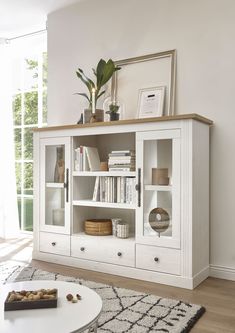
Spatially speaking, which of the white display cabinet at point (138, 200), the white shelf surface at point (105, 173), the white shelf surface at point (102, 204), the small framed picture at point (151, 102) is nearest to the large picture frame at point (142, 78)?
the small framed picture at point (151, 102)

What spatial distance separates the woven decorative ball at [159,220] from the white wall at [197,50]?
47cm

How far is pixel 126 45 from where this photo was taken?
3.37 m

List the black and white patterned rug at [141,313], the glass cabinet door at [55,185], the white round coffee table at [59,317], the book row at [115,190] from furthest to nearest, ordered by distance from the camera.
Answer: the glass cabinet door at [55,185], the book row at [115,190], the black and white patterned rug at [141,313], the white round coffee table at [59,317]

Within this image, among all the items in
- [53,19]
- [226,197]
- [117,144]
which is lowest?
[226,197]

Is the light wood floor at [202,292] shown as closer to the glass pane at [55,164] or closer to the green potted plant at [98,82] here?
the glass pane at [55,164]

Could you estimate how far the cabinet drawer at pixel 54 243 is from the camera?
319cm

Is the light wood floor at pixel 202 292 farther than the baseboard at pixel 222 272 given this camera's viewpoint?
No

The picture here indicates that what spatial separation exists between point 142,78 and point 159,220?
137cm

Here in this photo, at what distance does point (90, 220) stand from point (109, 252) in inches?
16.6

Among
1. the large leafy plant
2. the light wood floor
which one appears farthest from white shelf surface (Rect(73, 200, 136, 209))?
the large leafy plant

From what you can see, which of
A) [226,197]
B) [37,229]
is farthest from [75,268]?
[226,197]

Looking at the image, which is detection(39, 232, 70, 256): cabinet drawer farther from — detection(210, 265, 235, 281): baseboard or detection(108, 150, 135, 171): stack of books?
detection(210, 265, 235, 281): baseboard

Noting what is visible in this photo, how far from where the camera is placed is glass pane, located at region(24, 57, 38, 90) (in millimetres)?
4574

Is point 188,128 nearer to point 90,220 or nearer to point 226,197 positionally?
point 226,197
